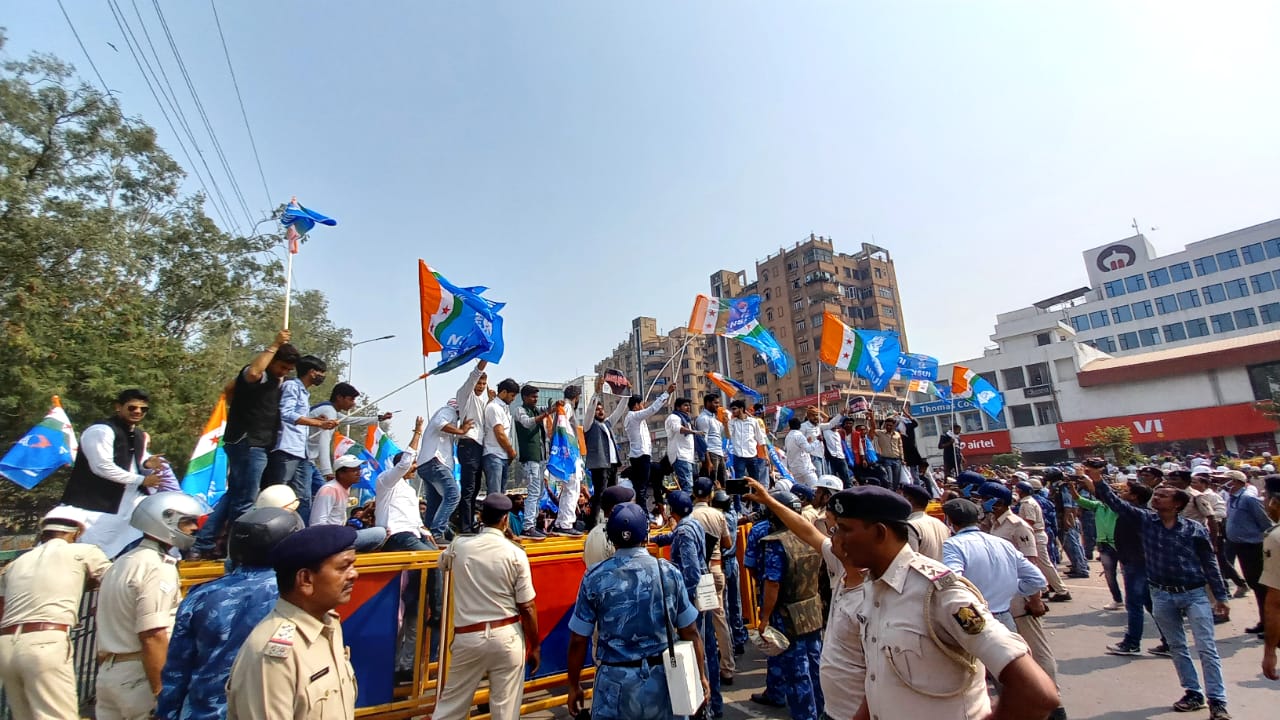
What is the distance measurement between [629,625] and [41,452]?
745cm

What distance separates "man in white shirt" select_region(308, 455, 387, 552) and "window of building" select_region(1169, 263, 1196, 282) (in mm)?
77787

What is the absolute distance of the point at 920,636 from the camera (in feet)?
7.43

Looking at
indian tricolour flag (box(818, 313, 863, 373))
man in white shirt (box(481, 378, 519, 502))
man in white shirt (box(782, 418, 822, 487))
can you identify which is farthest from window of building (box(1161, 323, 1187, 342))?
man in white shirt (box(481, 378, 519, 502))

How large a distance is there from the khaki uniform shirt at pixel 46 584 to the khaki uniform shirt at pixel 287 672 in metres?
3.08

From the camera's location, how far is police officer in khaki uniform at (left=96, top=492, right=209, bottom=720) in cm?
329

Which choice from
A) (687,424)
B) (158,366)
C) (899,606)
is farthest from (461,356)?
(158,366)

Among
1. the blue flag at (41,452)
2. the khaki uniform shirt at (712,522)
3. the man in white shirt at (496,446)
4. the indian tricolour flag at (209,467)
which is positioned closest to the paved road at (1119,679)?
the khaki uniform shirt at (712,522)

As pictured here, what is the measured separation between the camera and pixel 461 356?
768cm

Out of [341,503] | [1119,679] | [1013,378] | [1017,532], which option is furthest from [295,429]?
[1013,378]

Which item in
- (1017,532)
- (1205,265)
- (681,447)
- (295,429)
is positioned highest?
(1205,265)

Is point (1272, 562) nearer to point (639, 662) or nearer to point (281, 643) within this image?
point (639, 662)

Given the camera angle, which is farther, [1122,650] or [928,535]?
[1122,650]

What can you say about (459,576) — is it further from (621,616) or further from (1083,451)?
(1083,451)

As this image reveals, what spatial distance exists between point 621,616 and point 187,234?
26796mm
